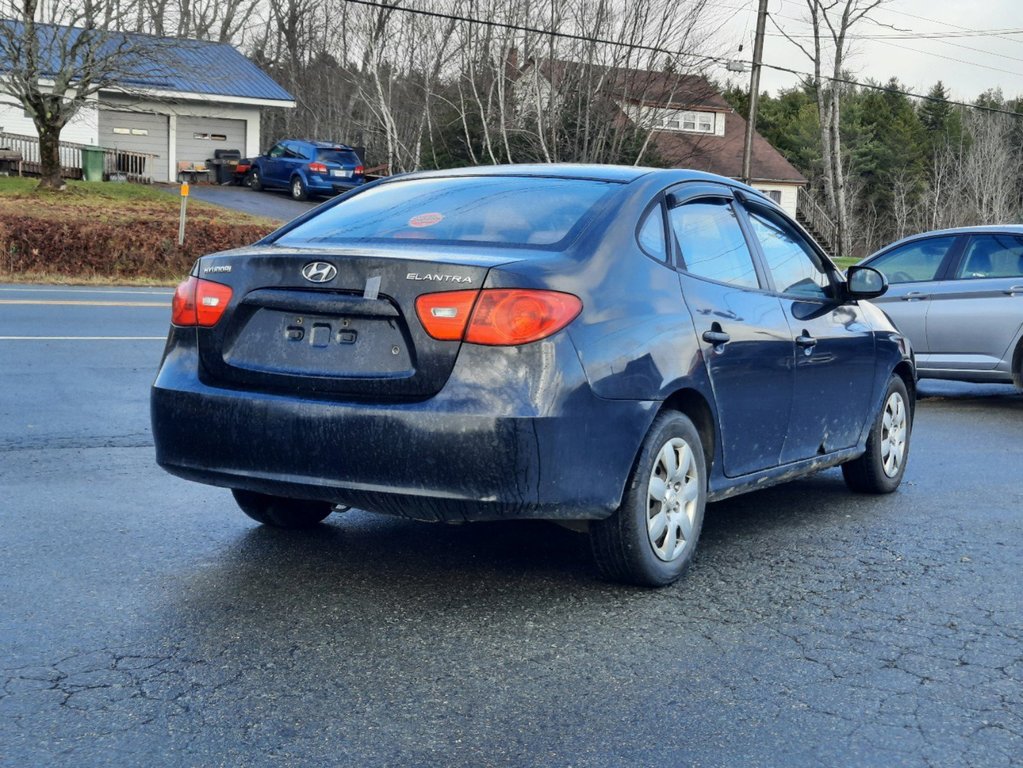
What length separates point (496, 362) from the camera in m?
4.42

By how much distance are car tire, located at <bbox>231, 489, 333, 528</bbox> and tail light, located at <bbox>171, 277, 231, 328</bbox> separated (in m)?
0.94

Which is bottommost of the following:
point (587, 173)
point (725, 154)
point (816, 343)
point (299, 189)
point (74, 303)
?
point (74, 303)

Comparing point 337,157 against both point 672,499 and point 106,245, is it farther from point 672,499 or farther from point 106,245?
point 672,499

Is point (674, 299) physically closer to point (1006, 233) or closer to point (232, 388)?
point (232, 388)

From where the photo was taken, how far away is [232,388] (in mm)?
4812

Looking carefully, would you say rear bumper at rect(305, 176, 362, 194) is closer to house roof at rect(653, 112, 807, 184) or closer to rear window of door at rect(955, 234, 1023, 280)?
house roof at rect(653, 112, 807, 184)

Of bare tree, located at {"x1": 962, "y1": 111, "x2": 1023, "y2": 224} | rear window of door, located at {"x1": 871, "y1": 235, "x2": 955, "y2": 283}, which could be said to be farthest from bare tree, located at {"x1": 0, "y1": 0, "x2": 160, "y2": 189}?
bare tree, located at {"x1": 962, "y1": 111, "x2": 1023, "y2": 224}

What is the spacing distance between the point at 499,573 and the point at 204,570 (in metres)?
1.15

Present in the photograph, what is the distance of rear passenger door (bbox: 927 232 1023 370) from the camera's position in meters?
11.2

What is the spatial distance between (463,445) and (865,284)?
9.88 feet

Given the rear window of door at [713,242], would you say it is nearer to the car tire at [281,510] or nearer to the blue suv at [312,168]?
the car tire at [281,510]

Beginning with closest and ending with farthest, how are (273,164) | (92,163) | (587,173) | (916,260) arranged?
(587,173), (916,260), (92,163), (273,164)

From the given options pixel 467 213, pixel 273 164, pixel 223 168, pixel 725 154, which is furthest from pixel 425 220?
pixel 725 154

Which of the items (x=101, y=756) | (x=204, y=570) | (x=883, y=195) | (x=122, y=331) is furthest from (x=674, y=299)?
(x=883, y=195)
